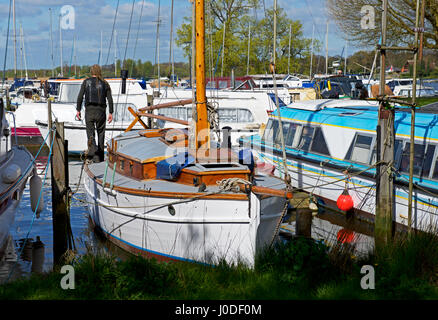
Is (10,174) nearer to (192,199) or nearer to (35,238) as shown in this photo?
(35,238)

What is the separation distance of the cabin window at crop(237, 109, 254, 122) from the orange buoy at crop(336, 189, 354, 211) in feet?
34.5

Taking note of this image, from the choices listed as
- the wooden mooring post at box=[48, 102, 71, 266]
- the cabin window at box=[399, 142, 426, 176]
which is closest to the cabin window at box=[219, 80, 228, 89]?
the cabin window at box=[399, 142, 426, 176]

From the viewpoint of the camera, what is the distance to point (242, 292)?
6496mm

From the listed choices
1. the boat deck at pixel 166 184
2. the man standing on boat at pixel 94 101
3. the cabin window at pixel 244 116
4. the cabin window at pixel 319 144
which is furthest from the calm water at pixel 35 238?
the cabin window at pixel 244 116

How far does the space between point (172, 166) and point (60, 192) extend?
1.93 meters

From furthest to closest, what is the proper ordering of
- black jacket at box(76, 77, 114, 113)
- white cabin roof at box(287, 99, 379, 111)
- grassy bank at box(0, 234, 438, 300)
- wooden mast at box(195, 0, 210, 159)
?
white cabin roof at box(287, 99, 379, 111) → black jacket at box(76, 77, 114, 113) → wooden mast at box(195, 0, 210, 159) → grassy bank at box(0, 234, 438, 300)

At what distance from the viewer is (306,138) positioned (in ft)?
50.4

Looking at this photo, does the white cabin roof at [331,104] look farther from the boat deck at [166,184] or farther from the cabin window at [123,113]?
A: the cabin window at [123,113]

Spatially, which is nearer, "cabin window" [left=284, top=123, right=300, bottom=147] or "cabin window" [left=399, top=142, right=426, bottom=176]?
"cabin window" [left=399, top=142, right=426, bottom=176]

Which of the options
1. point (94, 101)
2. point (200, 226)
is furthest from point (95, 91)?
point (200, 226)

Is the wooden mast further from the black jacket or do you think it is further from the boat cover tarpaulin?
the black jacket

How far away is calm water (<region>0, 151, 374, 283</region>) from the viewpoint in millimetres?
10289

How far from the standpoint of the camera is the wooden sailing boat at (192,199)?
8727mm

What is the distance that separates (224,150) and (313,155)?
15.8 feet
